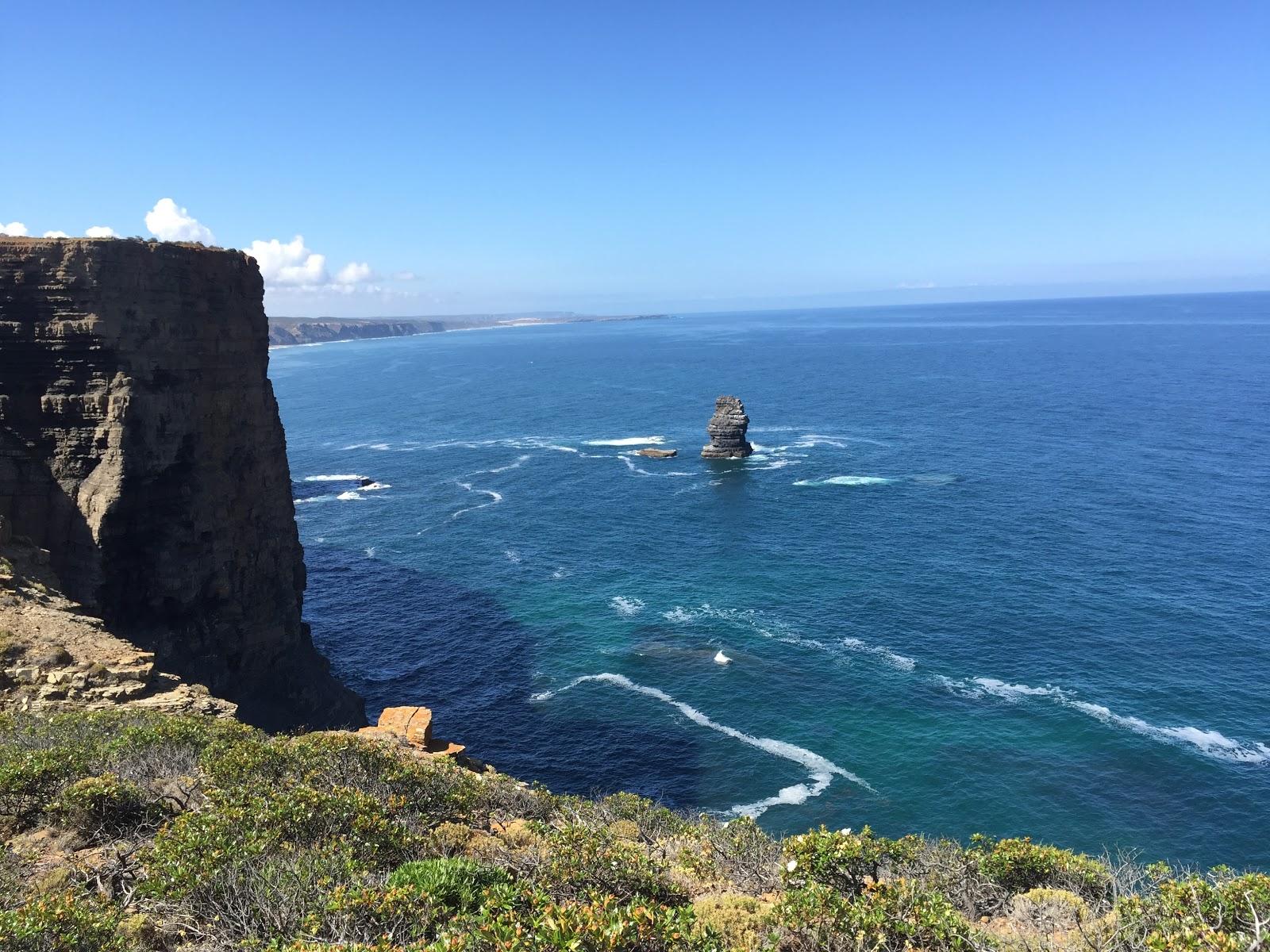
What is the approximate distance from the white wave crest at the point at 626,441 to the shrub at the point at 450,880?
12848 centimetres

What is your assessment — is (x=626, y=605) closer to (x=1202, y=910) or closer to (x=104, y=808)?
(x=104, y=808)

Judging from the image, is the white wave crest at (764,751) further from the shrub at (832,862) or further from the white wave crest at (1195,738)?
the shrub at (832,862)

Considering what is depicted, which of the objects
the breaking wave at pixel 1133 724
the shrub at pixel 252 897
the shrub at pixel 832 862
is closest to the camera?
the shrub at pixel 252 897

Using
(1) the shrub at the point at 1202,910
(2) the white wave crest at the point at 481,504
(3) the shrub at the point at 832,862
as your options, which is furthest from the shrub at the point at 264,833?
(2) the white wave crest at the point at 481,504

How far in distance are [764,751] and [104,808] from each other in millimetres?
42957

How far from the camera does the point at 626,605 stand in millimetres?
79125

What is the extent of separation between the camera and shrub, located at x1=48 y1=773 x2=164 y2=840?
22.8m

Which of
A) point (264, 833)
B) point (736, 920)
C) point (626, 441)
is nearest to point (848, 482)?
point (626, 441)

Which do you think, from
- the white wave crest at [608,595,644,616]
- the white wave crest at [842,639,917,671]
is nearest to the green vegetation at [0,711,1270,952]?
the white wave crest at [842,639,917,671]

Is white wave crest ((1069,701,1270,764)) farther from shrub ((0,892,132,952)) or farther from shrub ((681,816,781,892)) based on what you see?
shrub ((0,892,132,952))

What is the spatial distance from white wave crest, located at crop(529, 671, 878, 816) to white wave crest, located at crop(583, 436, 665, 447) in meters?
84.4

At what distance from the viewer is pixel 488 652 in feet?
233

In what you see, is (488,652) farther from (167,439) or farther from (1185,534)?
(1185,534)

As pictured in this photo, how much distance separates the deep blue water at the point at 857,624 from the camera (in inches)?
2039
